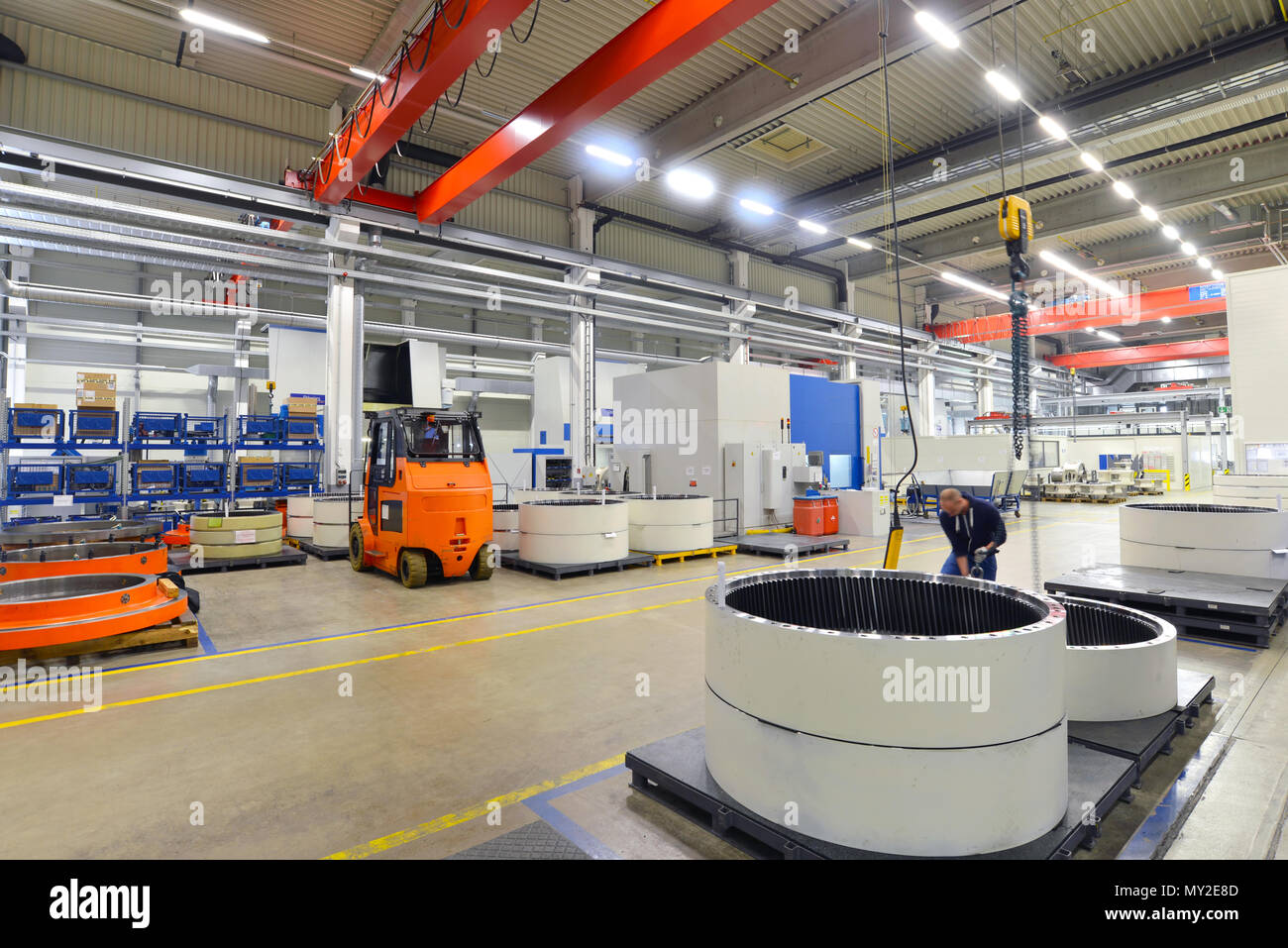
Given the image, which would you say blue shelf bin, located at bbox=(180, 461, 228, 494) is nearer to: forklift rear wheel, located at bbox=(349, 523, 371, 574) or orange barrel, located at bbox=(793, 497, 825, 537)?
forklift rear wheel, located at bbox=(349, 523, 371, 574)

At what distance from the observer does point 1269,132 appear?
1135cm

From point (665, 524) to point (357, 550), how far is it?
4243mm

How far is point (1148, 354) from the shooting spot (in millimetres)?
24375

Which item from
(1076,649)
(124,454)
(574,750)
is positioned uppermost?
(124,454)

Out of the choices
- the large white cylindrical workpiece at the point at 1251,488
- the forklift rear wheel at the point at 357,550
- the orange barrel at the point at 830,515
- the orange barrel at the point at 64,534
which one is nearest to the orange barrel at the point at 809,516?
the orange barrel at the point at 830,515

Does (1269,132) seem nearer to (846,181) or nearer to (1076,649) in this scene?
(846,181)

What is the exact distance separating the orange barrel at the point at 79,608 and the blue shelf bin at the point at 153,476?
210 inches

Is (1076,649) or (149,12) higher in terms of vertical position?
(149,12)

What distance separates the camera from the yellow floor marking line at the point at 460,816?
241cm

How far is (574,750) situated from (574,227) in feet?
40.8

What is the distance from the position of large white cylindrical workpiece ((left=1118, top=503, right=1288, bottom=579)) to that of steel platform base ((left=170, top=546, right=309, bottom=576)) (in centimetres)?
1023

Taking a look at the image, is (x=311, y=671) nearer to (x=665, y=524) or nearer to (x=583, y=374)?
(x=665, y=524)
